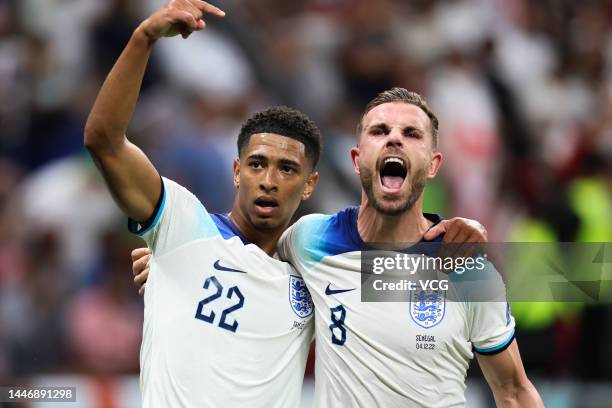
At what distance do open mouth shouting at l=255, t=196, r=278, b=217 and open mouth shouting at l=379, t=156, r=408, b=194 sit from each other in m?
0.49

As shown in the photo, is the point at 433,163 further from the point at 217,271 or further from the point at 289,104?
the point at 289,104

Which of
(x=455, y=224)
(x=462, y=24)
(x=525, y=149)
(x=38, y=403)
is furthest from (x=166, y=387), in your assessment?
(x=462, y=24)

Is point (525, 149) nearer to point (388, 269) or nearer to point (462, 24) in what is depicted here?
point (462, 24)

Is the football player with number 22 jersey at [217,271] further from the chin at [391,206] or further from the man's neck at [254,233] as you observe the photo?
the chin at [391,206]

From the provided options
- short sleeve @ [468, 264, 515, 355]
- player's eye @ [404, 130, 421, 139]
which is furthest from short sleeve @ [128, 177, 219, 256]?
short sleeve @ [468, 264, 515, 355]

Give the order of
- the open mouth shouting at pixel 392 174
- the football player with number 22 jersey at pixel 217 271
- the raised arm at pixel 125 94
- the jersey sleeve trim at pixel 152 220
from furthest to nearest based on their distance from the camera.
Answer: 1. the open mouth shouting at pixel 392 174
2. the jersey sleeve trim at pixel 152 220
3. the football player with number 22 jersey at pixel 217 271
4. the raised arm at pixel 125 94

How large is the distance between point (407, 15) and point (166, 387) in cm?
677

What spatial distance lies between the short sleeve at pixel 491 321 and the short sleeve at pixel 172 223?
1.18 meters

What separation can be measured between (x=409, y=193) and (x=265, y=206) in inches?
24.9

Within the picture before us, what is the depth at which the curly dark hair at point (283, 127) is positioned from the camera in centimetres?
479

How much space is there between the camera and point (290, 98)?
952 cm

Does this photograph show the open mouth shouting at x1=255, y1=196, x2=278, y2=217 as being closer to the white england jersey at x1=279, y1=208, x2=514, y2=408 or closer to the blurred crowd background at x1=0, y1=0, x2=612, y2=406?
the white england jersey at x1=279, y1=208, x2=514, y2=408

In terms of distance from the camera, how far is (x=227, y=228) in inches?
186

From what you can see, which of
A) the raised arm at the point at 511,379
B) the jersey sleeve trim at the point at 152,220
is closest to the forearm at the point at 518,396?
the raised arm at the point at 511,379
